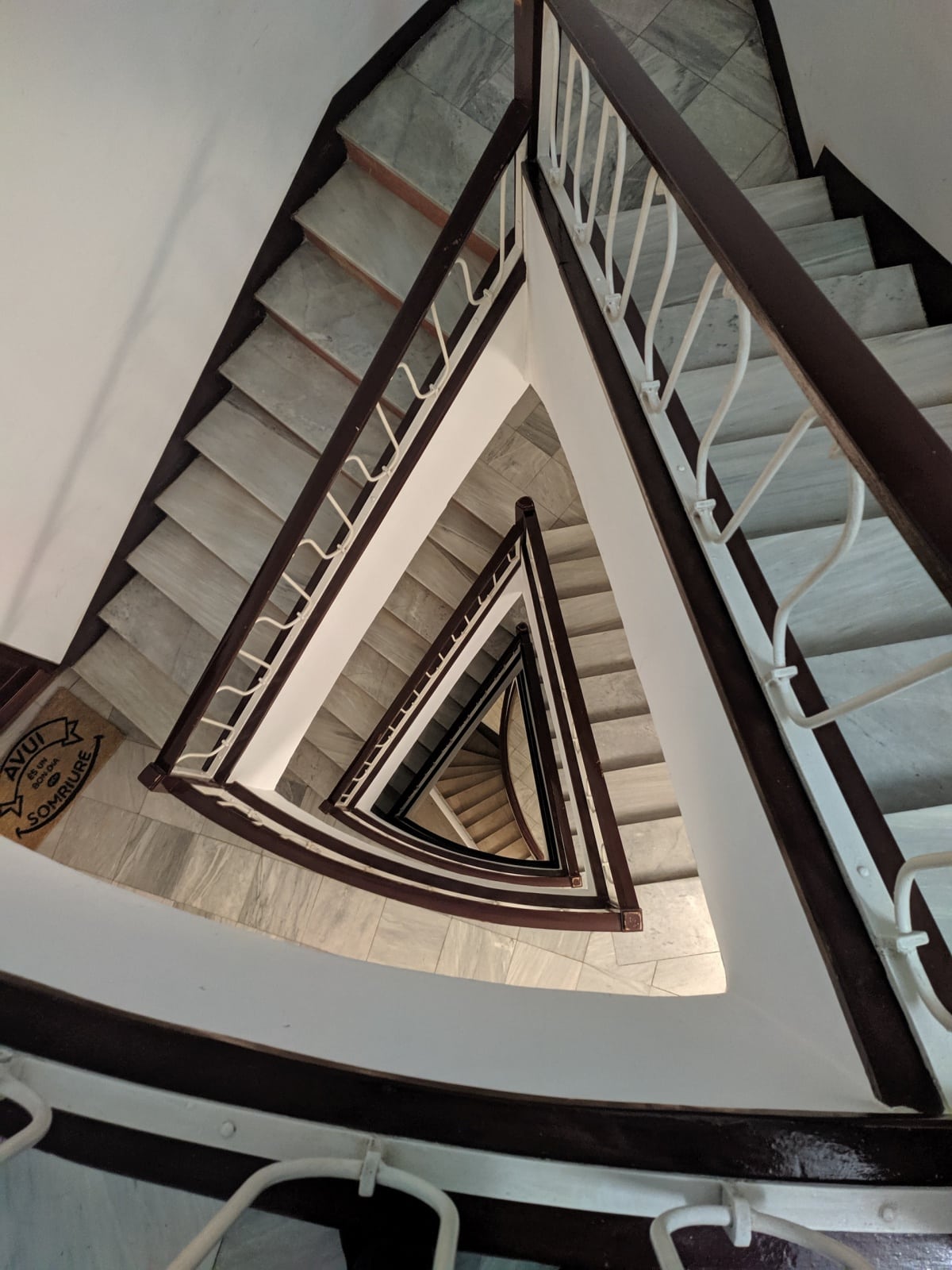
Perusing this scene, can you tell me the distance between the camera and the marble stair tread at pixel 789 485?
2004 mm

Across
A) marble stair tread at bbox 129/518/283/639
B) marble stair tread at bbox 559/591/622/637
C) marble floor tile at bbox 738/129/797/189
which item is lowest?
marble stair tread at bbox 129/518/283/639

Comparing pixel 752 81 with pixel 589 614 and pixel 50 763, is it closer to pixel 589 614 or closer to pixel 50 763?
pixel 589 614

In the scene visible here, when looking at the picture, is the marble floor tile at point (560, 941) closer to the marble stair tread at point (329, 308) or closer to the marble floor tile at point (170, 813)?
the marble floor tile at point (170, 813)

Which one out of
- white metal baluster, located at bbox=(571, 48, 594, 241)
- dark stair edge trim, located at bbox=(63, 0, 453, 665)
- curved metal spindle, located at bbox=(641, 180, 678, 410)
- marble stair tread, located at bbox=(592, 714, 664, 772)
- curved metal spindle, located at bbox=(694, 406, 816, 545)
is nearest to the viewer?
curved metal spindle, located at bbox=(694, 406, 816, 545)

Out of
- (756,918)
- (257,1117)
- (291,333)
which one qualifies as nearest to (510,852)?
(291,333)

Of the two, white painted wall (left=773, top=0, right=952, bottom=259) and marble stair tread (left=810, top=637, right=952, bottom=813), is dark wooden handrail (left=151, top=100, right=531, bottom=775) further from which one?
marble stair tread (left=810, top=637, right=952, bottom=813)

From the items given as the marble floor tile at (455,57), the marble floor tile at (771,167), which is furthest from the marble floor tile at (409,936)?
the marble floor tile at (455,57)

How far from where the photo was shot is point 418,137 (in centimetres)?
349

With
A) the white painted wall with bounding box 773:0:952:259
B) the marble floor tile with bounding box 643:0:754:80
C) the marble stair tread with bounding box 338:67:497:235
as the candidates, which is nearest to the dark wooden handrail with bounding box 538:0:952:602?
the white painted wall with bounding box 773:0:952:259

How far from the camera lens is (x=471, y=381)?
3053mm

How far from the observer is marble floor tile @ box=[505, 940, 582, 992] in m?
3.94

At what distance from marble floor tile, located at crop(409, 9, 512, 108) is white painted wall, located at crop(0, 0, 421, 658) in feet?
0.62

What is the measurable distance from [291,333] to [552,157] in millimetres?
2050

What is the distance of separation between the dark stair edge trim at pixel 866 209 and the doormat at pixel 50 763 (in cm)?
453
